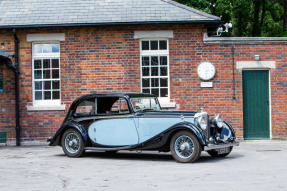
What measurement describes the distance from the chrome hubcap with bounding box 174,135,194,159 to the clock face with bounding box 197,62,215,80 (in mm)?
5979

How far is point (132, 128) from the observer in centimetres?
1024

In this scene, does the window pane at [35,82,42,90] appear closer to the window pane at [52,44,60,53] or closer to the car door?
the window pane at [52,44,60,53]

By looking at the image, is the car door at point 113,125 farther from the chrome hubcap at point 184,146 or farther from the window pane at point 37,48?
the window pane at point 37,48

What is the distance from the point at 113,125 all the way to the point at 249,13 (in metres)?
21.6

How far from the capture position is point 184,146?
944 cm

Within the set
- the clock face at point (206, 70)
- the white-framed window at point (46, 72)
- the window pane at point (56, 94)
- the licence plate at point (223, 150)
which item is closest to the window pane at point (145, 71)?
the clock face at point (206, 70)

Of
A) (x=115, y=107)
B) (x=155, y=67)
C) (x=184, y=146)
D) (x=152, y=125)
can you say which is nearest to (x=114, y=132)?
(x=115, y=107)

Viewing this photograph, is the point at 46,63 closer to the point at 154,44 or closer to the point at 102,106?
the point at 154,44

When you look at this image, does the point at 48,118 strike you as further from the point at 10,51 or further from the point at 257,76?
the point at 257,76

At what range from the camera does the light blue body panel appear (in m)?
9.92

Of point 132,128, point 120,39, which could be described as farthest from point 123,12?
point 132,128

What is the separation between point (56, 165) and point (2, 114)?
6.78 meters

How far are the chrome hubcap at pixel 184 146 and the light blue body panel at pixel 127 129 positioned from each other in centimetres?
41

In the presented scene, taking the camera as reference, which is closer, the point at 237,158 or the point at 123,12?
the point at 237,158
